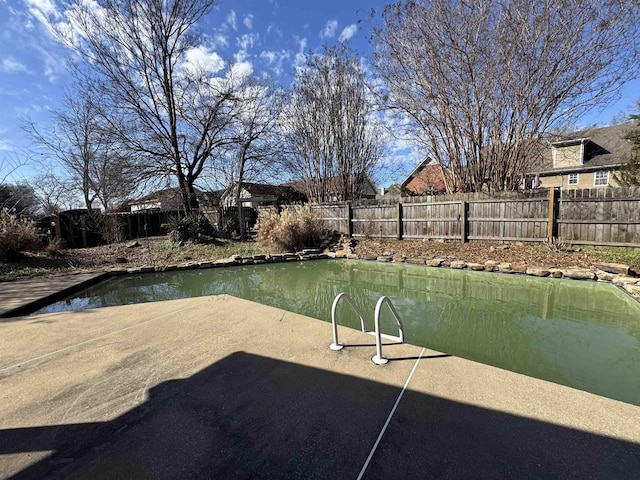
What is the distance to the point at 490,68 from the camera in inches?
320

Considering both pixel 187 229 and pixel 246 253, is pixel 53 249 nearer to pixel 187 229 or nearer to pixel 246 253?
pixel 187 229

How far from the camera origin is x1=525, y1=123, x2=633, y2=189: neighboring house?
1667 centimetres

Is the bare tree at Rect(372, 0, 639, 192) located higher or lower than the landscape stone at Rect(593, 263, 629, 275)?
higher

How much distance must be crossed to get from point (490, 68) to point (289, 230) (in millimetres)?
7236

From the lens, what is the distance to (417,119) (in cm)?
966

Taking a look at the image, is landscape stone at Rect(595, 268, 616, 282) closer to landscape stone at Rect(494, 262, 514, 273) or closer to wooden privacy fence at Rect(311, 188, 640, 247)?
landscape stone at Rect(494, 262, 514, 273)

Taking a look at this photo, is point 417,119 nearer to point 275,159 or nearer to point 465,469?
point 275,159

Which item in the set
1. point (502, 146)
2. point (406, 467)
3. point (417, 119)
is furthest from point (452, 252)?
point (406, 467)

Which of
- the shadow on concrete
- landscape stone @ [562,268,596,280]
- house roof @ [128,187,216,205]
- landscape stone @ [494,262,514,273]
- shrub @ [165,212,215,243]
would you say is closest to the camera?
the shadow on concrete

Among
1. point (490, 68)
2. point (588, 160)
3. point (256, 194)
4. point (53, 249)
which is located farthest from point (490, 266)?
point (256, 194)

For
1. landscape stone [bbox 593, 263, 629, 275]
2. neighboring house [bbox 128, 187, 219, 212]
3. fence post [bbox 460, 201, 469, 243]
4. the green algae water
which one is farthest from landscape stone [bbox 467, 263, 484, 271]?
neighboring house [bbox 128, 187, 219, 212]

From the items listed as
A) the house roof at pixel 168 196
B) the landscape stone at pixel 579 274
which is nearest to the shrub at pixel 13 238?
the house roof at pixel 168 196

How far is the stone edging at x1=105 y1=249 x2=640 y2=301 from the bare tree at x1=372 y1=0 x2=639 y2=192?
330cm

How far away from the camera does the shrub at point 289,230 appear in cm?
984
